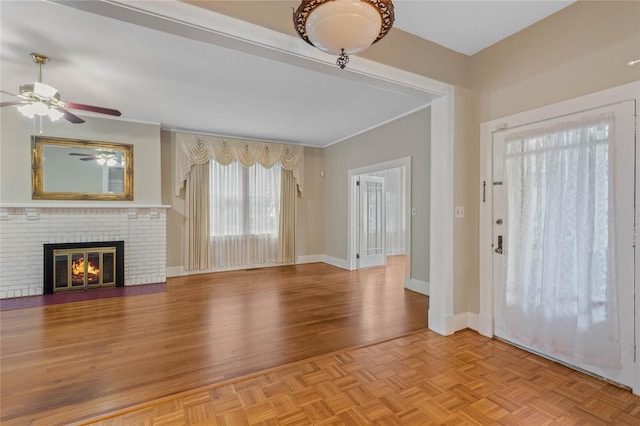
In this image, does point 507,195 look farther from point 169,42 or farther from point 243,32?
point 169,42

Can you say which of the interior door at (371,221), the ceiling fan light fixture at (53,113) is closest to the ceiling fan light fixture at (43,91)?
the ceiling fan light fixture at (53,113)

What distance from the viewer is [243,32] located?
1928 millimetres

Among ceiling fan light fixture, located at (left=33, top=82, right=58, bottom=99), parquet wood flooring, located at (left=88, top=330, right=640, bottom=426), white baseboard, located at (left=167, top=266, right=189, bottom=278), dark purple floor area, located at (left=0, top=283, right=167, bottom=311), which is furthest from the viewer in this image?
white baseboard, located at (left=167, top=266, right=189, bottom=278)

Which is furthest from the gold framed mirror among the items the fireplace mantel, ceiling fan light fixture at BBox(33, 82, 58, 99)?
ceiling fan light fixture at BBox(33, 82, 58, 99)

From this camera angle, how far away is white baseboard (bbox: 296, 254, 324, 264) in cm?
677

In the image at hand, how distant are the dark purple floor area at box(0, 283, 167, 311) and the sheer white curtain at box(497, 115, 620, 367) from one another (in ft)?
15.9

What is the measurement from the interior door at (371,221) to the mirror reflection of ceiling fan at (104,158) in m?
4.50

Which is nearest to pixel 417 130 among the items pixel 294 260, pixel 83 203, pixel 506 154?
pixel 506 154

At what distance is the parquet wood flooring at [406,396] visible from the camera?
1.73 meters

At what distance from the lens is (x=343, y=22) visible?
1328 mm

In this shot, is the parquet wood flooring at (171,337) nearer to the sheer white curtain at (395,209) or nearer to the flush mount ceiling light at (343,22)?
the flush mount ceiling light at (343,22)

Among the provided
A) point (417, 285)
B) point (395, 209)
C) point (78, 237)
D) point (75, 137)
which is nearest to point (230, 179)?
point (75, 137)

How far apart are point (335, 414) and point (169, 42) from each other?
3246 millimetres

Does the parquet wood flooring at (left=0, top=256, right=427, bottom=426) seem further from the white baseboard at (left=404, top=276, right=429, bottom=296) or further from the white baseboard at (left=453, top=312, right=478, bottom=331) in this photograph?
the white baseboard at (left=453, top=312, right=478, bottom=331)
